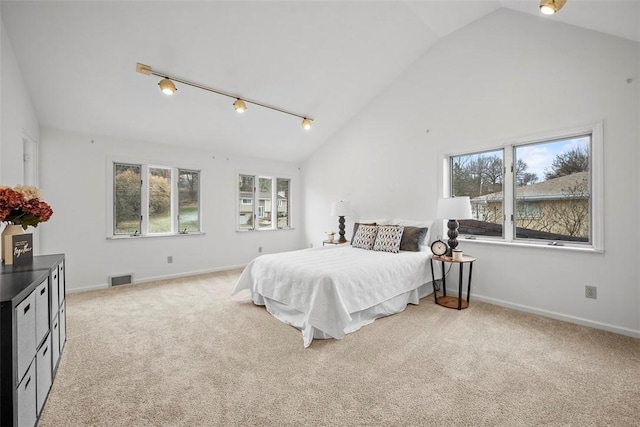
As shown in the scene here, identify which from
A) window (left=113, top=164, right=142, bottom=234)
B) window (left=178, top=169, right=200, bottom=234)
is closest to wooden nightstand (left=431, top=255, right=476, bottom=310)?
window (left=178, top=169, right=200, bottom=234)

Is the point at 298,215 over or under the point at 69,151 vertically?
under

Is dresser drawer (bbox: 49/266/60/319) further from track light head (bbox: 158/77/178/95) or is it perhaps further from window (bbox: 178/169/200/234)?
window (bbox: 178/169/200/234)

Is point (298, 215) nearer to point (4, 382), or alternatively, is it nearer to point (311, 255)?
point (311, 255)

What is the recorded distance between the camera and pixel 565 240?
10.0 ft

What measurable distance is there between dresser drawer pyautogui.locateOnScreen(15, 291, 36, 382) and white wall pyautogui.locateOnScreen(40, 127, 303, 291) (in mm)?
2963

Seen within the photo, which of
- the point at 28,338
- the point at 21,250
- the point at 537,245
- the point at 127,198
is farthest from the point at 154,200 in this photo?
the point at 537,245

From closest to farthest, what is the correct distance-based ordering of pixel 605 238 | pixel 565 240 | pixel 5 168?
pixel 5 168, pixel 605 238, pixel 565 240

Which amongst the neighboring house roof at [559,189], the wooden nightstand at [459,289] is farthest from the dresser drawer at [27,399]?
the neighboring house roof at [559,189]

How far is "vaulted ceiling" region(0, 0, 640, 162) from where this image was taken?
8.36 feet

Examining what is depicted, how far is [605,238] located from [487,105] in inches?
73.8

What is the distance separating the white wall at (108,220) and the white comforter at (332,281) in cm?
196

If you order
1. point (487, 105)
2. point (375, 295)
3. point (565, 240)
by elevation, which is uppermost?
point (487, 105)

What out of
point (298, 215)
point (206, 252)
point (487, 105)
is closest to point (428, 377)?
point (487, 105)

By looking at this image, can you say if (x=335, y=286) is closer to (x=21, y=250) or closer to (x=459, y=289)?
(x=459, y=289)
